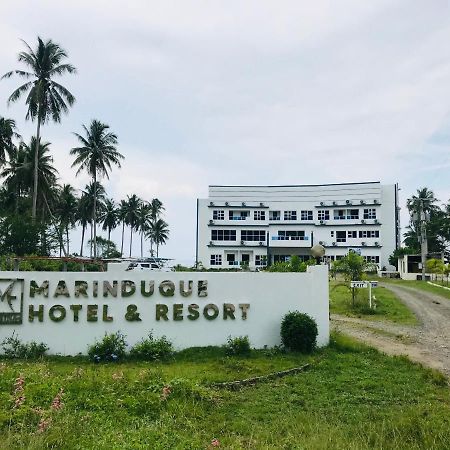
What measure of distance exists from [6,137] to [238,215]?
29.7 metres

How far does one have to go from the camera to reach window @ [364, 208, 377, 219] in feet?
178

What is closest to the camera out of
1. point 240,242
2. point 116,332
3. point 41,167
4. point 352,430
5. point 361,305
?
point 352,430

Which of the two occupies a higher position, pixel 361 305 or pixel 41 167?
pixel 41 167

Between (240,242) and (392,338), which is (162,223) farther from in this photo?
(392,338)

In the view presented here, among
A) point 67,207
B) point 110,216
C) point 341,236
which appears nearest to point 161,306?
point 67,207

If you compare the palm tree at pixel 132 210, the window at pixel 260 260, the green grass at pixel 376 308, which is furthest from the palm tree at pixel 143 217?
the green grass at pixel 376 308

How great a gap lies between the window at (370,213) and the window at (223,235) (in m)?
15.3

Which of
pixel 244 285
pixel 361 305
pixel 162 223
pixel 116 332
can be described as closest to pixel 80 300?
pixel 116 332

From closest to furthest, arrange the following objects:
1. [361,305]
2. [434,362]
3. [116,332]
A: [434,362], [116,332], [361,305]

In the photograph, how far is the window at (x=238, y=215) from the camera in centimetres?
5784

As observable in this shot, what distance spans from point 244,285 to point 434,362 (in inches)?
194

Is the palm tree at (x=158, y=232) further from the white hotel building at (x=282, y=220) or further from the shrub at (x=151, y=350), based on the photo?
the shrub at (x=151, y=350)

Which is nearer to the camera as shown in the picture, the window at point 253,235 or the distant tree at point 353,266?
the distant tree at point 353,266

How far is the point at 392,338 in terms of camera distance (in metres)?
14.6
